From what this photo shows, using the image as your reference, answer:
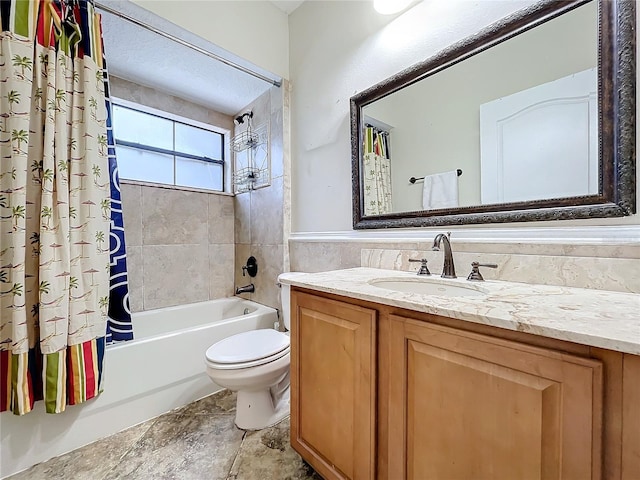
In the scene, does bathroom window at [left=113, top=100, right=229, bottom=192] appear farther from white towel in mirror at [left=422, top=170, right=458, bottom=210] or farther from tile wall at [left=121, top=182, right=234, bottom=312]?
white towel in mirror at [left=422, top=170, right=458, bottom=210]

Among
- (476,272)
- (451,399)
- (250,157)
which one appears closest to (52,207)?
(250,157)

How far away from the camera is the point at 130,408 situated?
1.48 metres

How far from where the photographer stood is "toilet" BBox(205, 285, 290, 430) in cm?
133

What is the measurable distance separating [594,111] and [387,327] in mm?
966

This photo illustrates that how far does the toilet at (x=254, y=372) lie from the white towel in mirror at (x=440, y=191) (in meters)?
1.04

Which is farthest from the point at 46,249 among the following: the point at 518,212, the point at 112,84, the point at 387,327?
the point at 518,212

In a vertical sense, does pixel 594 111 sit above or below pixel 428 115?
below

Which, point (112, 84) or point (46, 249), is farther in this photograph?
point (112, 84)

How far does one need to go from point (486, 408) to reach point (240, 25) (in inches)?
93.7

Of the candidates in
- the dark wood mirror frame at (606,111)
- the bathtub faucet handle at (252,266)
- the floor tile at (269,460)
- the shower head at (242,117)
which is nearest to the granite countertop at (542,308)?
the dark wood mirror frame at (606,111)

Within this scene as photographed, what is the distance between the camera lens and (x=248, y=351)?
1.42 m

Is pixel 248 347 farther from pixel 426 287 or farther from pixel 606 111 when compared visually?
pixel 606 111

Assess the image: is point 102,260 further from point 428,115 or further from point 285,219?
point 428,115

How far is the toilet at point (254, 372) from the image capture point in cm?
133
